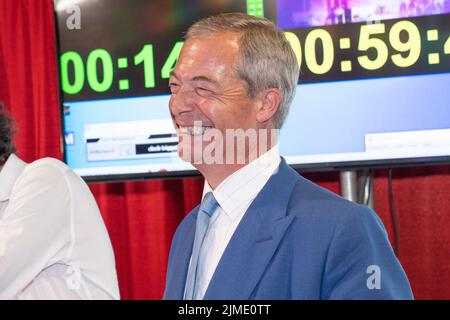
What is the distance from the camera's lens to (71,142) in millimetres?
2670

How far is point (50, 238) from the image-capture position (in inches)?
69.4

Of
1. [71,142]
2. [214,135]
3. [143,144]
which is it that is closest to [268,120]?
[214,135]

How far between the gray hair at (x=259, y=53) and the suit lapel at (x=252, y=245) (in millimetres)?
204

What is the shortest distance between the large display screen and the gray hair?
1.00m

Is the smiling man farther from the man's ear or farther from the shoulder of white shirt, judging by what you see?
the shoulder of white shirt

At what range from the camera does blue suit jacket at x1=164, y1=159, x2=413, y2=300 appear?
1122 mm

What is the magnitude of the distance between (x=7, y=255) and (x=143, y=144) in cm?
96

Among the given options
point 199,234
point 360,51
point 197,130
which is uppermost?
point 360,51

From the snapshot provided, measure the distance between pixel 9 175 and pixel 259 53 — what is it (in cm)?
83

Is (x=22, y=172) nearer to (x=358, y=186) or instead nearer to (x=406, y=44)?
(x=358, y=186)

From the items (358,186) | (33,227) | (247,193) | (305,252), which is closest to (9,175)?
(33,227)

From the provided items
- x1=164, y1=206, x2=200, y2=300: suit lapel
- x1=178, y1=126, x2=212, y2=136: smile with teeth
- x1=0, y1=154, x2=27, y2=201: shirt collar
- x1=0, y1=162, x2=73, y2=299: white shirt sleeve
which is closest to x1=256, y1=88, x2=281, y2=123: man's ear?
x1=178, y1=126, x2=212, y2=136: smile with teeth
